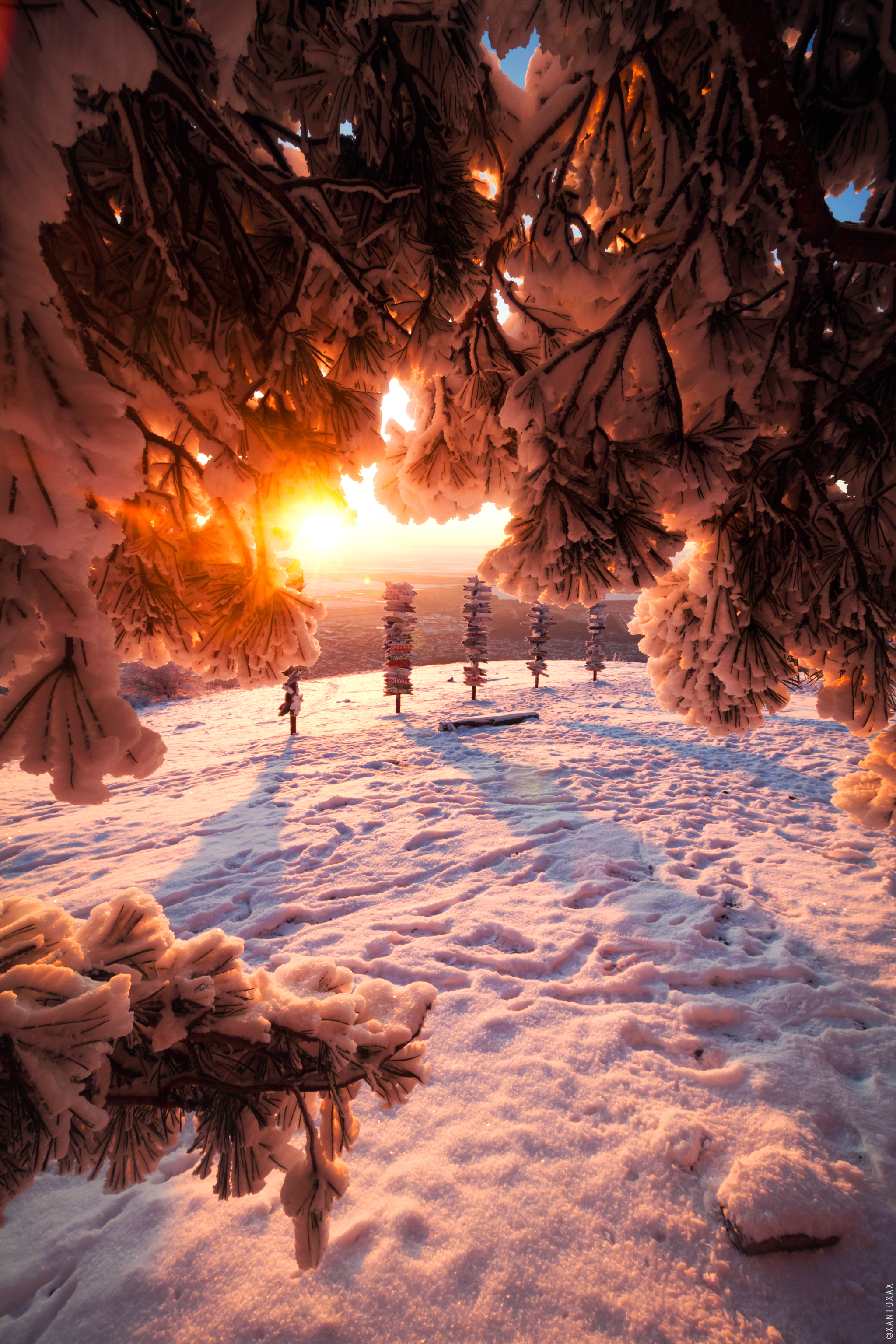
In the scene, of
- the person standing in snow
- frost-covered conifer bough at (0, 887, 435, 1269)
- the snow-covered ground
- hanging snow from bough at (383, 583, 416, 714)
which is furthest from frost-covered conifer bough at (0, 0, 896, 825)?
hanging snow from bough at (383, 583, 416, 714)

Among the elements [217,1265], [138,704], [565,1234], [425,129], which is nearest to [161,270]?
[425,129]

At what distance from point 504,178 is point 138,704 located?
74.6ft

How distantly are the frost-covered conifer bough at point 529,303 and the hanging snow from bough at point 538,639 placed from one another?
1756cm

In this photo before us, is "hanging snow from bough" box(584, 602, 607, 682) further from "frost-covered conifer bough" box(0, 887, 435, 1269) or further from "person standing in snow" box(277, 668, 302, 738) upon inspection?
"frost-covered conifer bough" box(0, 887, 435, 1269)

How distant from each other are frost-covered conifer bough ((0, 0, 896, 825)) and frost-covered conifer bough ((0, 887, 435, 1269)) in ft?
2.53

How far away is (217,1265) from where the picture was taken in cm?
227

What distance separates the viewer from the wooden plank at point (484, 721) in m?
13.5

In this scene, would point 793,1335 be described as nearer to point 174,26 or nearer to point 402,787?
point 174,26

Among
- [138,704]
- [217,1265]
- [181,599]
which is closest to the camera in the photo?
[181,599]

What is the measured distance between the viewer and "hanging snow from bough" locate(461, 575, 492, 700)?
1755cm

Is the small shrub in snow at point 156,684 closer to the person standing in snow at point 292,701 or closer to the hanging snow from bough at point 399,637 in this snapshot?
the person standing in snow at point 292,701

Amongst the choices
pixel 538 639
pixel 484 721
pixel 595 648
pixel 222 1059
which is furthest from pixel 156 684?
pixel 222 1059

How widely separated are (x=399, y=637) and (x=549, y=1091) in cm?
1401

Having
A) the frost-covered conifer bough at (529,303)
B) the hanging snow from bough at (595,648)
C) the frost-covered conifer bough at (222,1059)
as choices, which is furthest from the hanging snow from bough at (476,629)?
the frost-covered conifer bough at (222,1059)
